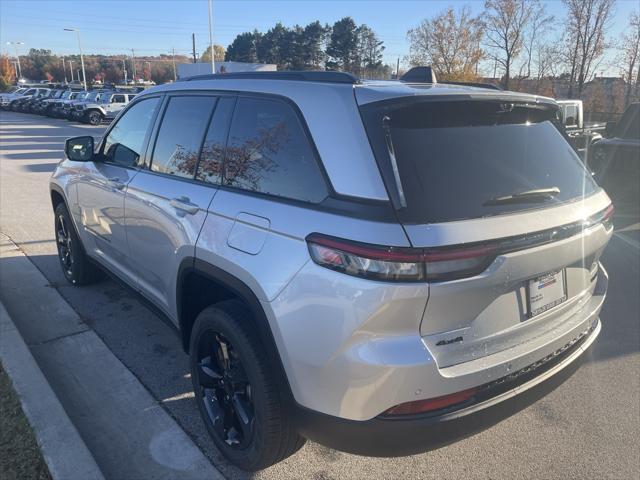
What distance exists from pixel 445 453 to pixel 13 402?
2.51 metres

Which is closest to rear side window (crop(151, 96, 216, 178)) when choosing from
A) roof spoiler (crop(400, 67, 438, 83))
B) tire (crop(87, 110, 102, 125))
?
roof spoiler (crop(400, 67, 438, 83))

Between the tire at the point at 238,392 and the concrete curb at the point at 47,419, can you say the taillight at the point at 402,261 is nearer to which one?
the tire at the point at 238,392

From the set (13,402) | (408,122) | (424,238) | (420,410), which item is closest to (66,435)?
(13,402)

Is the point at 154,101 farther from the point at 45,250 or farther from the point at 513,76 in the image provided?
the point at 513,76

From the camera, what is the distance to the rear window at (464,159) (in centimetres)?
194

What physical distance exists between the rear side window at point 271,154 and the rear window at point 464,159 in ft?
1.12

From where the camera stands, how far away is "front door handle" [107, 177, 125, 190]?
3600 millimetres

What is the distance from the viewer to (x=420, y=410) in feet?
6.41

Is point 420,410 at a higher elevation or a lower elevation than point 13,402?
higher

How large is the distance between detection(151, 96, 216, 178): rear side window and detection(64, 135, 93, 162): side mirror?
1.12 meters

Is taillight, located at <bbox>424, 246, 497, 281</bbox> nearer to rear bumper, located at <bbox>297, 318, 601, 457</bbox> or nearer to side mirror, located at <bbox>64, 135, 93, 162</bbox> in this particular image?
rear bumper, located at <bbox>297, 318, 601, 457</bbox>

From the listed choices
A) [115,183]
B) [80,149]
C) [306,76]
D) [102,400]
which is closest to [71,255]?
[80,149]

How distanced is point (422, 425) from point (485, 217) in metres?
0.84

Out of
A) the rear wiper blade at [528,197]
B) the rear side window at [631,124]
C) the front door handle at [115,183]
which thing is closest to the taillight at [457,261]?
the rear wiper blade at [528,197]
